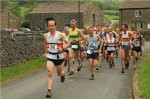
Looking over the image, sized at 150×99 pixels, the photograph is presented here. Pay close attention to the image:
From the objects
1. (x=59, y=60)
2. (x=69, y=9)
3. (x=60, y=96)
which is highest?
(x=69, y=9)

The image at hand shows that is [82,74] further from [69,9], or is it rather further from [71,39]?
[69,9]

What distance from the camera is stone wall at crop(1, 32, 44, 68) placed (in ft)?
63.8

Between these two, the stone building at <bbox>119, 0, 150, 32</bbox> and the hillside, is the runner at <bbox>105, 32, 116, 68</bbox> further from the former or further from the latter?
the hillside

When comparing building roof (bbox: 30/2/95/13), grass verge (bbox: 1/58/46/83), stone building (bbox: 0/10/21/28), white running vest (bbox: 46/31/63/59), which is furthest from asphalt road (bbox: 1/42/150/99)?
stone building (bbox: 0/10/21/28)

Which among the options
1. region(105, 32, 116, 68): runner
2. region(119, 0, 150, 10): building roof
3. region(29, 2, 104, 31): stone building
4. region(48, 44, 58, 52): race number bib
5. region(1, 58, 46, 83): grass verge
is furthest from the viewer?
region(119, 0, 150, 10): building roof

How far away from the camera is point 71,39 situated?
16.7 m

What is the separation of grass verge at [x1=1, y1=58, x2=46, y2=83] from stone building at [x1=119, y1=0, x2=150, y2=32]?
63.5m

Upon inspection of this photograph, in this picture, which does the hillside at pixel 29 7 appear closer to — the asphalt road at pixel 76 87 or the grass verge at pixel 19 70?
the grass verge at pixel 19 70

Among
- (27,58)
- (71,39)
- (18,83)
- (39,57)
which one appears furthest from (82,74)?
(39,57)

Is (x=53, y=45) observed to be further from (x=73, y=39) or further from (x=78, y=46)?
(x=78, y=46)

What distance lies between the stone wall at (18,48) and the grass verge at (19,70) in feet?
1.22

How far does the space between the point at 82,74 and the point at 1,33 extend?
Answer: 467 centimetres

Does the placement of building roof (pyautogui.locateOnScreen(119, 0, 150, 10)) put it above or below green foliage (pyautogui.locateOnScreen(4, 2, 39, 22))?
below

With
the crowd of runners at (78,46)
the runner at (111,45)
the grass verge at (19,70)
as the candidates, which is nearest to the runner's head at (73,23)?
the crowd of runners at (78,46)
